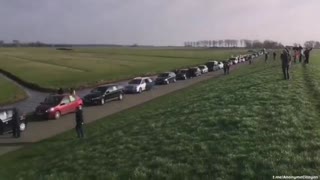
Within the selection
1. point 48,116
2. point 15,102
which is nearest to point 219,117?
point 48,116

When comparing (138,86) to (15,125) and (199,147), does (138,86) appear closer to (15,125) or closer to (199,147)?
(15,125)

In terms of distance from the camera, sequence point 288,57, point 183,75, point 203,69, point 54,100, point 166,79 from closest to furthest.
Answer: point 288,57, point 54,100, point 166,79, point 183,75, point 203,69

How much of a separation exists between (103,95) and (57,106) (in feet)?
23.0

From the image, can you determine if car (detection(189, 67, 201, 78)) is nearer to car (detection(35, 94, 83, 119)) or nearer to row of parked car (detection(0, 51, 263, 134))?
row of parked car (detection(0, 51, 263, 134))

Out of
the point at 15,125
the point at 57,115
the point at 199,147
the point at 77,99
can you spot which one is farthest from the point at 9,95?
the point at 199,147

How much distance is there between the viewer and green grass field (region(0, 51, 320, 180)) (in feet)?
36.0

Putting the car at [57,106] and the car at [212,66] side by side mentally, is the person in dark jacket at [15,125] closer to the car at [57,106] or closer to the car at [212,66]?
the car at [57,106]

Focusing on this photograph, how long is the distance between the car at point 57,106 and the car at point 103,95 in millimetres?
3014

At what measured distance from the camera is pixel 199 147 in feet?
43.0

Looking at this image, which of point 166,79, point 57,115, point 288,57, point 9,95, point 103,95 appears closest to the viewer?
point 57,115

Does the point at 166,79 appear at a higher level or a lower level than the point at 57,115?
lower

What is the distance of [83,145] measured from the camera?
1666 centimetres

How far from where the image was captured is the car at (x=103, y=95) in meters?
34.3

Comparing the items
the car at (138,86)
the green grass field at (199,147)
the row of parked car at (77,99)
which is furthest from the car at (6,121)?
the car at (138,86)
